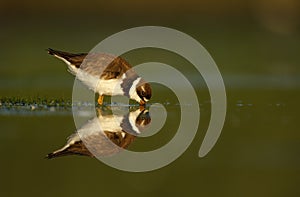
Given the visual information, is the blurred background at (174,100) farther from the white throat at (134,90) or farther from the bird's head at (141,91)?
the white throat at (134,90)

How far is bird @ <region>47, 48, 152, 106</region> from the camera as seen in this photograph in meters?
11.2

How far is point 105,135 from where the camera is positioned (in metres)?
9.16

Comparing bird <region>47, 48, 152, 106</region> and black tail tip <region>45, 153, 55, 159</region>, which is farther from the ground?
bird <region>47, 48, 152, 106</region>

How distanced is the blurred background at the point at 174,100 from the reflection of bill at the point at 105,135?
0.63 feet

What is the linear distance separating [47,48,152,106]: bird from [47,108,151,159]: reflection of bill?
439mm

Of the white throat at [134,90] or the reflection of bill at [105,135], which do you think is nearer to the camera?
the reflection of bill at [105,135]

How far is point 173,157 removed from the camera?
853 centimetres

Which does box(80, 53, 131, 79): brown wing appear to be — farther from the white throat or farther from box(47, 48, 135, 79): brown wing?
the white throat

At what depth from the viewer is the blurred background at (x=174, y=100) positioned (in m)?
7.44

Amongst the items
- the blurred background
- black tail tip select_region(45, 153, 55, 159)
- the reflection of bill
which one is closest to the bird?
the reflection of bill

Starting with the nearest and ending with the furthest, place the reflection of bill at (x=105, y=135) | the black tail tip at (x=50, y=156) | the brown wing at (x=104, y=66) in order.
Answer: the black tail tip at (x=50, y=156)
the reflection of bill at (x=105, y=135)
the brown wing at (x=104, y=66)

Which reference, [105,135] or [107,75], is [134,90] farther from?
[105,135]


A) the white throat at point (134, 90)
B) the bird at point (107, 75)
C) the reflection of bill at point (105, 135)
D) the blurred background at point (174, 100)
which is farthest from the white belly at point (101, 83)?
A: the blurred background at point (174, 100)

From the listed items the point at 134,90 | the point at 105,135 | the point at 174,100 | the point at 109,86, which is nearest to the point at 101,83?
the point at 109,86
